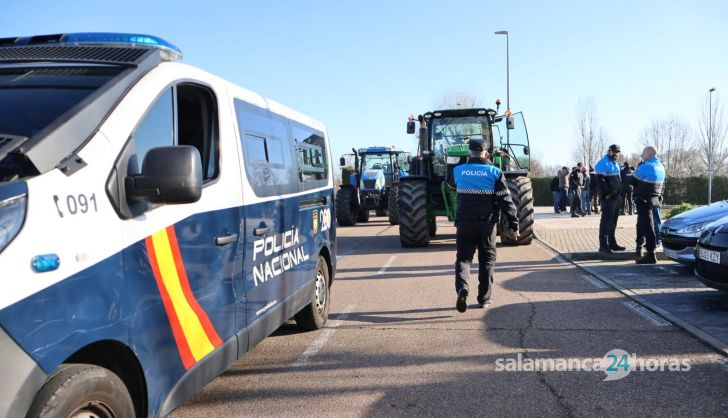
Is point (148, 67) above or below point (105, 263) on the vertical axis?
above

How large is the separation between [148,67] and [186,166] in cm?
72

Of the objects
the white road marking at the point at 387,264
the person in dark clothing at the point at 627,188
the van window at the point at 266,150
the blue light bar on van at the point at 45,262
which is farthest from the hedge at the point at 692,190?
the blue light bar on van at the point at 45,262

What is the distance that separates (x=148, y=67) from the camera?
9.50ft

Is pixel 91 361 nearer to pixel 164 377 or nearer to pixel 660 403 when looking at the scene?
pixel 164 377

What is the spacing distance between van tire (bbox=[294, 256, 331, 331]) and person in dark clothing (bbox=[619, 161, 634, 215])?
36.0 feet

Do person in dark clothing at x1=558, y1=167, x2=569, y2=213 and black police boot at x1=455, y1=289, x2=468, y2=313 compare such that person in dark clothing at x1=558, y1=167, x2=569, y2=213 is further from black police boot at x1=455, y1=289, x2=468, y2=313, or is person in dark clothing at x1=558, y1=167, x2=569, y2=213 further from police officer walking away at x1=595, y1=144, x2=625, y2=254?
black police boot at x1=455, y1=289, x2=468, y2=313

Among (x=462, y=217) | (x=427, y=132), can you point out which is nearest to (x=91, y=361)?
(x=462, y=217)

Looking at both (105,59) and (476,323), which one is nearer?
(105,59)

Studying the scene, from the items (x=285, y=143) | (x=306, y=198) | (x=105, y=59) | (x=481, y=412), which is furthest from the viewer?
(x=306, y=198)

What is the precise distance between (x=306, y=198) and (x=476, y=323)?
2.21 meters

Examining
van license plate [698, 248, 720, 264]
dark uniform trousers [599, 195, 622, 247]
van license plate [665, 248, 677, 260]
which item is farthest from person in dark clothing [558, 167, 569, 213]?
van license plate [698, 248, 720, 264]

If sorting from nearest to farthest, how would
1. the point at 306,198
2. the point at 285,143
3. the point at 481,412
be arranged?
the point at 481,412 < the point at 285,143 < the point at 306,198

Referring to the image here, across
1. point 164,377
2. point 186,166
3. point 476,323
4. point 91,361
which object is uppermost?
point 186,166

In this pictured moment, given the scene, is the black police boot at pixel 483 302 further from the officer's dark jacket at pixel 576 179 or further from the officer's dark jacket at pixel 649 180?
the officer's dark jacket at pixel 576 179
